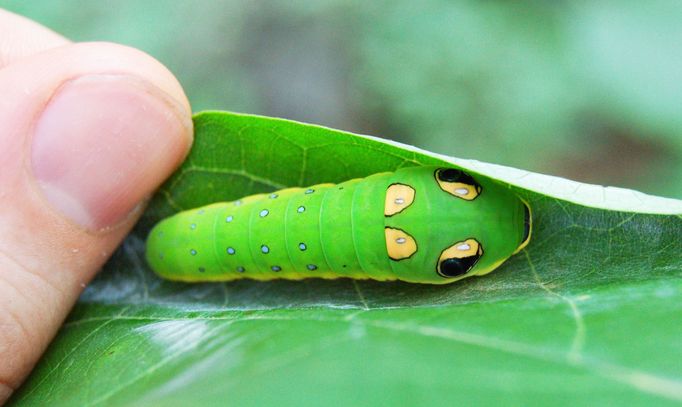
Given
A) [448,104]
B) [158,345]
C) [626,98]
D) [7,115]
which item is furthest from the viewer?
[448,104]

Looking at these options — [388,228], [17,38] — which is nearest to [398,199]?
[388,228]

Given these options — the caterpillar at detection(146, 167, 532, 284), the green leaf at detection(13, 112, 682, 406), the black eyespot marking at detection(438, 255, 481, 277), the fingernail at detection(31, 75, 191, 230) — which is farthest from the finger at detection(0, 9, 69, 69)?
the black eyespot marking at detection(438, 255, 481, 277)

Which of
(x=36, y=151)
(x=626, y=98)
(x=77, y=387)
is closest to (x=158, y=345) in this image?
(x=77, y=387)

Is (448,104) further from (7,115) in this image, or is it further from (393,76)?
(7,115)

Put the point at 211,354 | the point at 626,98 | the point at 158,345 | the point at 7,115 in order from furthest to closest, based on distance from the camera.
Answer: the point at 626,98 → the point at 7,115 → the point at 158,345 → the point at 211,354

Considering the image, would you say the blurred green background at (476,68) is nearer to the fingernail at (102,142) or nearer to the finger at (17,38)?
the finger at (17,38)

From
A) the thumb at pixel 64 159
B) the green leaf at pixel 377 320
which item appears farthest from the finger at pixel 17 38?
the green leaf at pixel 377 320

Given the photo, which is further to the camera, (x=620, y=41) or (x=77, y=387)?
(x=620, y=41)

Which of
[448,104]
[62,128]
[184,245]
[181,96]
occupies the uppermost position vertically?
[448,104]

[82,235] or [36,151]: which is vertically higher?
[36,151]
